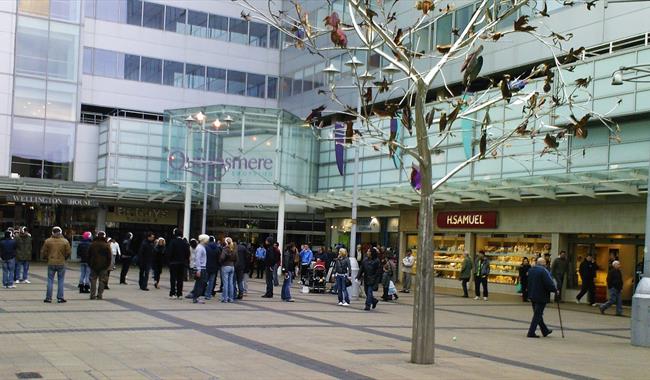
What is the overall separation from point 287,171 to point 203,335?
26212mm

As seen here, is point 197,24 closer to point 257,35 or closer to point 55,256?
point 257,35

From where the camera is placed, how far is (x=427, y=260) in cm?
1077

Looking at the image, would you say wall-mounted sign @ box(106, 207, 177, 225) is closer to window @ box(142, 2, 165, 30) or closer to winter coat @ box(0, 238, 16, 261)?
window @ box(142, 2, 165, 30)

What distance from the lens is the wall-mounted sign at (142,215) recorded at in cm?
4525

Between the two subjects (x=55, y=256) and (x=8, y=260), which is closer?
(x=55, y=256)

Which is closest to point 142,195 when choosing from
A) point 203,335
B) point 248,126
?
point 248,126

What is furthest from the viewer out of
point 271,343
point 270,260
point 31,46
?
point 31,46

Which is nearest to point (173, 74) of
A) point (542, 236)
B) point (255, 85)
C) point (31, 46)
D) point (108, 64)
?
point (108, 64)

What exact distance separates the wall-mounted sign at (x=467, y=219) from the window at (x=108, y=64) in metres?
23.7

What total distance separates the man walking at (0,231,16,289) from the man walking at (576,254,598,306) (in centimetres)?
1670

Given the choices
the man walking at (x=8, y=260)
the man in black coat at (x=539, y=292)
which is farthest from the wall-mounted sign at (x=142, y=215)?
the man in black coat at (x=539, y=292)

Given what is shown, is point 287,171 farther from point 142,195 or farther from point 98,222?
point 98,222

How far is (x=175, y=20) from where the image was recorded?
4856cm

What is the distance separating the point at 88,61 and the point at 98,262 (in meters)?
30.2
